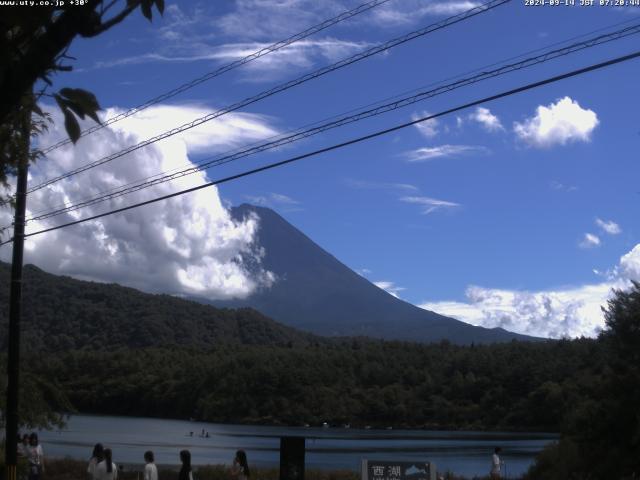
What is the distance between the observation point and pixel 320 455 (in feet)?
196

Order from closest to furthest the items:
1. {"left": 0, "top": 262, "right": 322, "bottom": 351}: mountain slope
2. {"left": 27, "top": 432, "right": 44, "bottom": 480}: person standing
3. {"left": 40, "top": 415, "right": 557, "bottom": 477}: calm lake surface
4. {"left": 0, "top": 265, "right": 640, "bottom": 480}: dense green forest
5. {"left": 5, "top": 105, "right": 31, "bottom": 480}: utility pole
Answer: {"left": 5, "top": 105, "right": 31, "bottom": 480}: utility pole
{"left": 27, "top": 432, "right": 44, "bottom": 480}: person standing
{"left": 40, "top": 415, "right": 557, "bottom": 477}: calm lake surface
{"left": 0, "top": 265, "right": 640, "bottom": 480}: dense green forest
{"left": 0, "top": 262, "right": 322, "bottom": 351}: mountain slope

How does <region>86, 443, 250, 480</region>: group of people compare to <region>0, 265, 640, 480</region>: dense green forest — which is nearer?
<region>86, 443, 250, 480</region>: group of people

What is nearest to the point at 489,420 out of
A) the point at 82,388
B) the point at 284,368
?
the point at 284,368

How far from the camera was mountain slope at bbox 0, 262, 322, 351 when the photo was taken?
13675cm

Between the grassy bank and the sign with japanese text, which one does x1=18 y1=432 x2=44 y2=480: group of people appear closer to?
the grassy bank

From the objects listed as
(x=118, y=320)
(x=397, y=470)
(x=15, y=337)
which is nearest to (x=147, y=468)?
(x=15, y=337)

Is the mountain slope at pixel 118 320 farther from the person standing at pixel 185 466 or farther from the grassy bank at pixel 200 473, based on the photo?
the person standing at pixel 185 466

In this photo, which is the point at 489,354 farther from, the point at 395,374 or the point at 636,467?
the point at 636,467

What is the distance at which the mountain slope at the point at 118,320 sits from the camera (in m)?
137

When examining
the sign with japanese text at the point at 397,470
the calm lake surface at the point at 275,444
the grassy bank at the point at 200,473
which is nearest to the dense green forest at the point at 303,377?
the calm lake surface at the point at 275,444

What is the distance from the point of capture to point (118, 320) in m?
153

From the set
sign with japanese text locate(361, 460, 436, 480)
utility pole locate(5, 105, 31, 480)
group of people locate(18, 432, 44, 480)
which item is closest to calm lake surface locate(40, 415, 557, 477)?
group of people locate(18, 432, 44, 480)

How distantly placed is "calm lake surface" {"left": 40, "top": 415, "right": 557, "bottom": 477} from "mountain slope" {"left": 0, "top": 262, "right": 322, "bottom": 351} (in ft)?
111

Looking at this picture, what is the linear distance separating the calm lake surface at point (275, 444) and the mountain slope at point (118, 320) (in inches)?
1333
